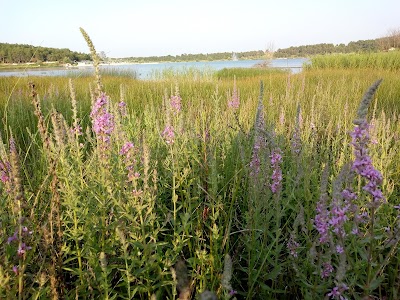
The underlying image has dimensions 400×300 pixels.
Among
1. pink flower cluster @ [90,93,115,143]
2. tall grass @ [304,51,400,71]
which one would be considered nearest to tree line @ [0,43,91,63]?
pink flower cluster @ [90,93,115,143]

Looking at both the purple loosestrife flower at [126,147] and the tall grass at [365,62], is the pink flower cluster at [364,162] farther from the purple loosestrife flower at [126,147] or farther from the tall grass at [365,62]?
the tall grass at [365,62]

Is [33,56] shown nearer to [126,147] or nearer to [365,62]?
[126,147]

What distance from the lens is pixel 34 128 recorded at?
4688 millimetres

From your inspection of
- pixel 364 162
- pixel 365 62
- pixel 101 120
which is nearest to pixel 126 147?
pixel 101 120

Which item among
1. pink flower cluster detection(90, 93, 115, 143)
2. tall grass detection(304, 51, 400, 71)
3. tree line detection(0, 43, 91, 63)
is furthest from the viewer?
tall grass detection(304, 51, 400, 71)

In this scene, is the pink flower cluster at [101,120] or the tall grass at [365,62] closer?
the pink flower cluster at [101,120]

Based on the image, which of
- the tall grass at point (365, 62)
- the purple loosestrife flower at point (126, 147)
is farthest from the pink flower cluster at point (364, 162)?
the tall grass at point (365, 62)

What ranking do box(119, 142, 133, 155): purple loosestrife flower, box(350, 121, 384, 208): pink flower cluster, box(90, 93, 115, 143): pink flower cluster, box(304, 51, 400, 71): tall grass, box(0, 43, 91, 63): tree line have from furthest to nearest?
box(304, 51, 400, 71): tall grass, box(0, 43, 91, 63): tree line, box(119, 142, 133, 155): purple loosestrife flower, box(90, 93, 115, 143): pink flower cluster, box(350, 121, 384, 208): pink flower cluster

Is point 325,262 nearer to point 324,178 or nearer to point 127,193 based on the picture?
point 324,178

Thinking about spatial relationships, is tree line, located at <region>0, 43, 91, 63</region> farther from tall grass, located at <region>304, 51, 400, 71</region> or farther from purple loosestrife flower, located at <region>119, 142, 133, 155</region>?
tall grass, located at <region>304, 51, 400, 71</region>

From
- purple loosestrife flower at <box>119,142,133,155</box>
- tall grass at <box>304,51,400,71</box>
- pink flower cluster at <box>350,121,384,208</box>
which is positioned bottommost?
purple loosestrife flower at <box>119,142,133,155</box>

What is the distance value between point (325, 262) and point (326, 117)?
3.97m

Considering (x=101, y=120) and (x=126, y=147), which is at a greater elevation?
(x=101, y=120)

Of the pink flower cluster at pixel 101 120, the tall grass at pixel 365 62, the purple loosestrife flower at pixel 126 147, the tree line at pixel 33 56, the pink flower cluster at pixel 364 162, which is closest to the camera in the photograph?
the pink flower cluster at pixel 364 162
